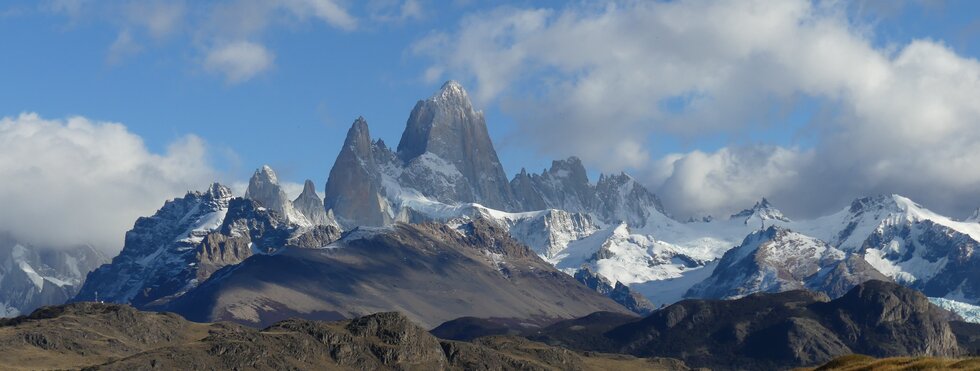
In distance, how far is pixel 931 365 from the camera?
86.8 meters

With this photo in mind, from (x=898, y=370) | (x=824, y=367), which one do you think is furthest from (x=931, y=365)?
(x=824, y=367)

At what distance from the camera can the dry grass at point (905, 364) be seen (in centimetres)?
8500

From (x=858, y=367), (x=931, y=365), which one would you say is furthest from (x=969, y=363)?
(x=858, y=367)

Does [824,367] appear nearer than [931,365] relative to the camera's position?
No

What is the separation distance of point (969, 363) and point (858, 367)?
8.59 metres

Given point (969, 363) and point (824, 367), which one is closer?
point (969, 363)

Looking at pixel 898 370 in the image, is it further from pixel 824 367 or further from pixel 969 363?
pixel 824 367

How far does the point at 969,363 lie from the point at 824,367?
1373 cm

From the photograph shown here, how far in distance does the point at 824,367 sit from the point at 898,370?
1108 centimetres

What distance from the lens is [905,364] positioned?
88875 mm

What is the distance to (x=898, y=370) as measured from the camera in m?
86.6

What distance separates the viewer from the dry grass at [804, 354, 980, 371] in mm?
85000

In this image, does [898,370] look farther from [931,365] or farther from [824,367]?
[824,367]

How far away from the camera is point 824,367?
97500 millimetres
